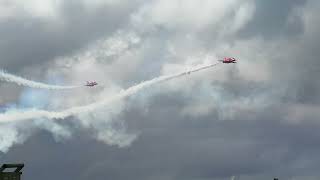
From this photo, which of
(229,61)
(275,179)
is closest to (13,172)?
(275,179)

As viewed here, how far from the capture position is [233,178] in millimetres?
120875

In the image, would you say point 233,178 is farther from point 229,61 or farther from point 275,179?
point 275,179

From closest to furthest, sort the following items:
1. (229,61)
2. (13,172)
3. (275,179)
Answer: (13,172) → (275,179) → (229,61)

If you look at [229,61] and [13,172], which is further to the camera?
[229,61]

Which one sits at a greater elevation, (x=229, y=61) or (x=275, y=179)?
(x=229, y=61)

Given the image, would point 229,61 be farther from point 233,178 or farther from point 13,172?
point 13,172

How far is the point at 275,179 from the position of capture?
300 feet

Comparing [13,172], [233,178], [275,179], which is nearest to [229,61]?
[233,178]

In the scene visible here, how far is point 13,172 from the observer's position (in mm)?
63500

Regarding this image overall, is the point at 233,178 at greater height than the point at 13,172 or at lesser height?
greater

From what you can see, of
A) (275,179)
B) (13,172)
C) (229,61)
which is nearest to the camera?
(13,172)

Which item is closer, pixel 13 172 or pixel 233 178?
pixel 13 172

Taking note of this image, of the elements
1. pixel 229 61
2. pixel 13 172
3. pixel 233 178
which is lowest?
pixel 13 172

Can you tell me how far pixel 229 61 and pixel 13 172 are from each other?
62.6 metres
